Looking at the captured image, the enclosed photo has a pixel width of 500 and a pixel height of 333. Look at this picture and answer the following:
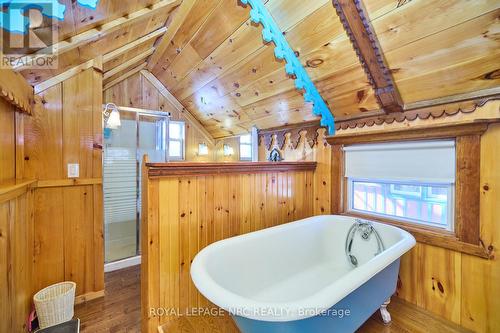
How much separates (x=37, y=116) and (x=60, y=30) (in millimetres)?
857

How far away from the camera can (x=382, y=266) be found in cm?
135

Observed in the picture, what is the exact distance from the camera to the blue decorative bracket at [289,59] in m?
1.80

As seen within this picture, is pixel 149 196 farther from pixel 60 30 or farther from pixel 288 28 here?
pixel 288 28

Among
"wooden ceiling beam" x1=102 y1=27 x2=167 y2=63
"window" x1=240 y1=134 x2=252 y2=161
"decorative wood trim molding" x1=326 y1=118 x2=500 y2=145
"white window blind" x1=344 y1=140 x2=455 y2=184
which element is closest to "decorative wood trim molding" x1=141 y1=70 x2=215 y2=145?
"window" x1=240 y1=134 x2=252 y2=161

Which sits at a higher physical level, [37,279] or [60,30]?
[60,30]

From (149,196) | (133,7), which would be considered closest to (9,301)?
(149,196)

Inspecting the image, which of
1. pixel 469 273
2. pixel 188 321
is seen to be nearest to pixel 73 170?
pixel 188 321

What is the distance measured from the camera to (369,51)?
1.69 meters

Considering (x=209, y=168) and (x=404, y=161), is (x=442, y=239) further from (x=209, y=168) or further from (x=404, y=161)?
(x=209, y=168)

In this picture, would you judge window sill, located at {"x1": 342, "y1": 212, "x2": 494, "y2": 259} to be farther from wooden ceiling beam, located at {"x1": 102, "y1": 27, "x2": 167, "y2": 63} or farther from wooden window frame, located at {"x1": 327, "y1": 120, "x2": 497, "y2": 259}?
wooden ceiling beam, located at {"x1": 102, "y1": 27, "x2": 167, "y2": 63}

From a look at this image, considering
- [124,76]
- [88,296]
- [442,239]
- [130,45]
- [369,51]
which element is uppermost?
[124,76]

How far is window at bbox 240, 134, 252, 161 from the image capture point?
3619 mm

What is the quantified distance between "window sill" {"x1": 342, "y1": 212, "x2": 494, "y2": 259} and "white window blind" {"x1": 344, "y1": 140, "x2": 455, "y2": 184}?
0.40 metres

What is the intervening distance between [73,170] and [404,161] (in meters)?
2.86
